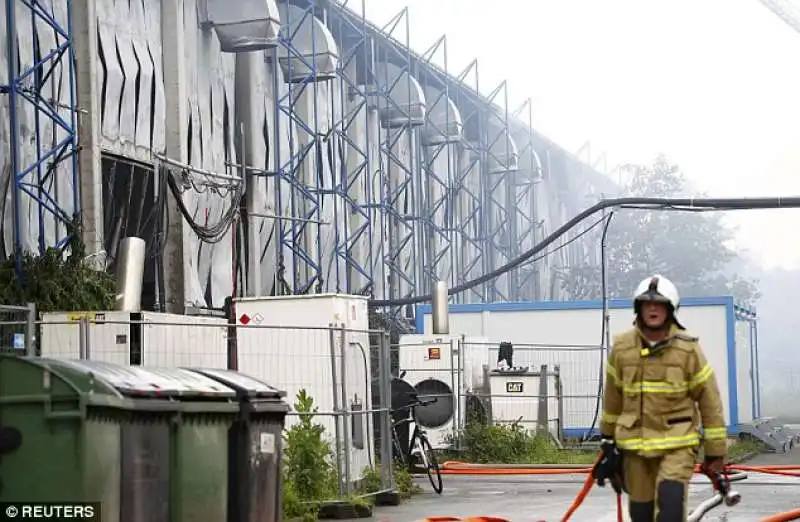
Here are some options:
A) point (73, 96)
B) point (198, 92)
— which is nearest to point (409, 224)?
point (198, 92)

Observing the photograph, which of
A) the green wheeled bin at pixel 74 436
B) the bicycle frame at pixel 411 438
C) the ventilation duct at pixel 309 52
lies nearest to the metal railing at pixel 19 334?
the green wheeled bin at pixel 74 436

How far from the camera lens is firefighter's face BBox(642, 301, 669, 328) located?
322 inches

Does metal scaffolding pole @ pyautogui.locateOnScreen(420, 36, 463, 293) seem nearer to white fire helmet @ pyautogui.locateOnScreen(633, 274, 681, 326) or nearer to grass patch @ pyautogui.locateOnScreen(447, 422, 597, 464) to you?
grass patch @ pyautogui.locateOnScreen(447, 422, 597, 464)

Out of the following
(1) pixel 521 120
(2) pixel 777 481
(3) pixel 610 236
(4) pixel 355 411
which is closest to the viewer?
(4) pixel 355 411

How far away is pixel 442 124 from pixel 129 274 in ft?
89.0

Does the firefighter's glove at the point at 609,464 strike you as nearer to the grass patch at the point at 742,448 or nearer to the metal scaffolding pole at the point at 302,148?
the grass patch at the point at 742,448

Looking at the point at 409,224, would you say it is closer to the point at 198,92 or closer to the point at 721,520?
the point at 198,92

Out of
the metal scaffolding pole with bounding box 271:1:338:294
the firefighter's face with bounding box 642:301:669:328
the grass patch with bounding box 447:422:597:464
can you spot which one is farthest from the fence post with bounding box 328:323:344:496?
the metal scaffolding pole with bounding box 271:1:338:294

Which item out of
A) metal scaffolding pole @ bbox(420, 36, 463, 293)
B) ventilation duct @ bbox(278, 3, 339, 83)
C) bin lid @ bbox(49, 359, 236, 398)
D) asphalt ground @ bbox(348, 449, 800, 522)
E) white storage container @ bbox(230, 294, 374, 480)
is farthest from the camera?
metal scaffolding pole @ bbox(420, 36, 463, 293)

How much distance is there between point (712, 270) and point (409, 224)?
34.1 meters

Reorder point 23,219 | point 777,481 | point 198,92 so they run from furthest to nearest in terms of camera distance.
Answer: point 198,92 < point 23,219 < point 777,481

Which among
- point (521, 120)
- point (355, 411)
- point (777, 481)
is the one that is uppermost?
point (521, 120)

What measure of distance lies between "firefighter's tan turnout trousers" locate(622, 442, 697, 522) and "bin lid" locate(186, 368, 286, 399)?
2.90 metres

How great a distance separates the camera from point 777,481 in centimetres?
1820
